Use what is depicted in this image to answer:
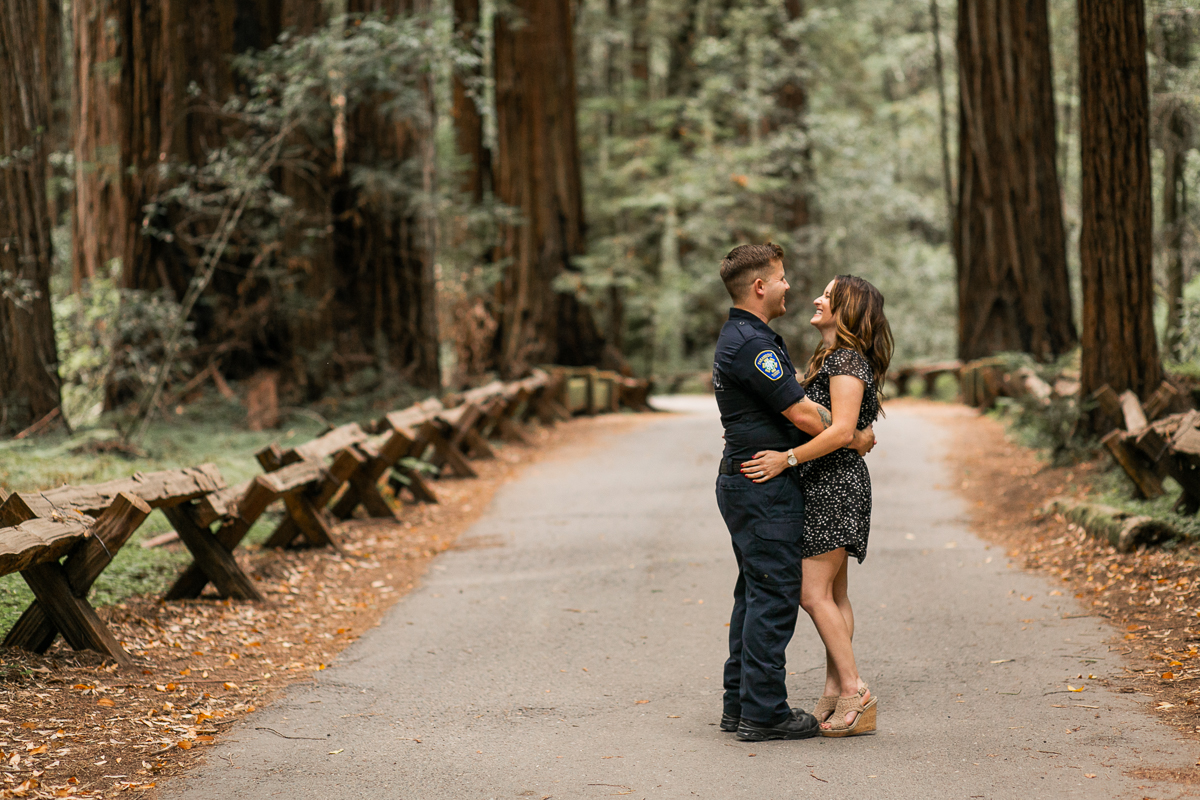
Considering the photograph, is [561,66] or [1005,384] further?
[561,66]

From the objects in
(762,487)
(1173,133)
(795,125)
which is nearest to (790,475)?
(762,487)

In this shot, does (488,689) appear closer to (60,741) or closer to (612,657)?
(612,657)

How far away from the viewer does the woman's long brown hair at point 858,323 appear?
451 cm

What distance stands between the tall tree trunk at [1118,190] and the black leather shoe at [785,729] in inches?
268

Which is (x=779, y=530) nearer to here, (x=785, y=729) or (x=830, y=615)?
(x=830, y=615)

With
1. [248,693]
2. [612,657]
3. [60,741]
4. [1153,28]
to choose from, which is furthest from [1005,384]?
[60,741]

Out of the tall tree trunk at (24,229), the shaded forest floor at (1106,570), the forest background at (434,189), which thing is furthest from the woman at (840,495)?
the tall tree trunk at (24,229)

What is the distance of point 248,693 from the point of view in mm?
5344

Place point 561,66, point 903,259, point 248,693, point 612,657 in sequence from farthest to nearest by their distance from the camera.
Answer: point 903,259 < point 561,66 < point 612,657 < point 248,693

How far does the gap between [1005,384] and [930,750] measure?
12.6 meters

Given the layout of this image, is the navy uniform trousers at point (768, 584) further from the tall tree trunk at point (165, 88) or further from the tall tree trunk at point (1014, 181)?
the tall tree trunk at point (1014, 181)

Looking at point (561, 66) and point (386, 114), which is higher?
point (561, 66)

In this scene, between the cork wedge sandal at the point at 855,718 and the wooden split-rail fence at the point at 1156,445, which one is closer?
the cork wedge sandal at the point at 855,718

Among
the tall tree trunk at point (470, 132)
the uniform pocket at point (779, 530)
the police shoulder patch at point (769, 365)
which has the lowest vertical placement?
the uniform pocket at point (779, 530)
